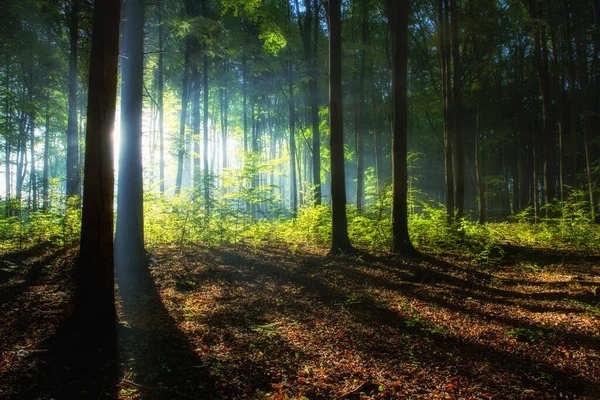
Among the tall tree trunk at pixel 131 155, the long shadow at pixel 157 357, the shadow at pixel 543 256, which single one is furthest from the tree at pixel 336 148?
the long shadow at pixel 157 357

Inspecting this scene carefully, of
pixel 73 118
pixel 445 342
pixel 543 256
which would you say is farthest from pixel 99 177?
pixel 73 118

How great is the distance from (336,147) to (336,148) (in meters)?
0.03

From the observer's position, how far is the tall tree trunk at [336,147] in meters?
8.96

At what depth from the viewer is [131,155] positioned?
22.7 ft

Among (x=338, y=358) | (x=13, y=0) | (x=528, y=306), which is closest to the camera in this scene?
(x=338, y=358)

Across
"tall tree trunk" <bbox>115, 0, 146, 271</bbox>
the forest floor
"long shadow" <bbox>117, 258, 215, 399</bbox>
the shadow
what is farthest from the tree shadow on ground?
the shadow

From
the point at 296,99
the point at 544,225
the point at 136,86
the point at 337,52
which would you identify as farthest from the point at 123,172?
the point at 296,99

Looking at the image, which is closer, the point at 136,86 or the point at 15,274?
the point at 15,274

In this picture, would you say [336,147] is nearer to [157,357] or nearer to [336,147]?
[336,147]

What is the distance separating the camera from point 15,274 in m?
6.32

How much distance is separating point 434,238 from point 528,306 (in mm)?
4947

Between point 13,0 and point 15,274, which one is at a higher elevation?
point 13,0

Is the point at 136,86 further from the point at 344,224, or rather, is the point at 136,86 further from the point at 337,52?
the point at 344,224

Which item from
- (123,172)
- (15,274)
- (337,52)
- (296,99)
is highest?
(296,99)
